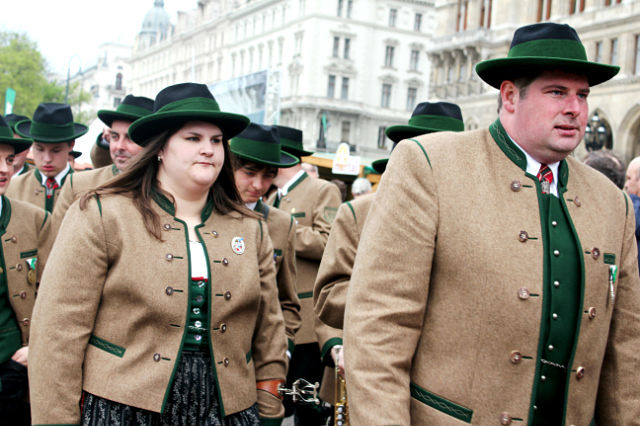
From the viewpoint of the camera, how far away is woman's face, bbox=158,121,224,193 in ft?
12.0

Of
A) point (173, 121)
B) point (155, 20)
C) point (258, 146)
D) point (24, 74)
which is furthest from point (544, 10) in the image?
point (155, 20)

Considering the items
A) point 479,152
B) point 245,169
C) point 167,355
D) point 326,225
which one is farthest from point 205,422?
point 326,225

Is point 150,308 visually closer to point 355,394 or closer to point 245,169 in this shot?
point 355,394

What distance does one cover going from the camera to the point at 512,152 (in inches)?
118

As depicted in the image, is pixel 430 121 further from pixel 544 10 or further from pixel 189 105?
pixel 544 10

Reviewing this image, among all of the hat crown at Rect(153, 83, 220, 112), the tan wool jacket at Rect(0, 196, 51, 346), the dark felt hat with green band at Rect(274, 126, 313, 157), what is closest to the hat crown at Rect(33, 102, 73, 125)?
the dark felt hat with green band at Rect(274, 126, 313, 157)

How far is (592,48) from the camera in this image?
35.0 metres

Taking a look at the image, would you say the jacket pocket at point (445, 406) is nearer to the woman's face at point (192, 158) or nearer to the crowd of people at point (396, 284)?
the crowd of people at point (396, 284)

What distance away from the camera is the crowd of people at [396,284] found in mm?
2795

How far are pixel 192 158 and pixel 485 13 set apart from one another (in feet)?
139

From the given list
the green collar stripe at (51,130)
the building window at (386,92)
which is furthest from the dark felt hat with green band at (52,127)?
the building window at (386,92)

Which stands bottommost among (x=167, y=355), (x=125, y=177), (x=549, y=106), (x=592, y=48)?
(x=167, y=355)

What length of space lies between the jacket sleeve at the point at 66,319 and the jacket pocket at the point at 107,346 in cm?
6

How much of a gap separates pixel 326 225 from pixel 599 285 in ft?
14.1
